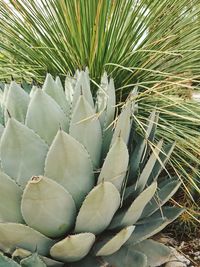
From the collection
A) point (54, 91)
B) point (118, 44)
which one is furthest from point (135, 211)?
point (118, 44)

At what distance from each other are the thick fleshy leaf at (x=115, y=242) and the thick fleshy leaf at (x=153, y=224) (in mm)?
97

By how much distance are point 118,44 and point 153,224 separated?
2.49ft

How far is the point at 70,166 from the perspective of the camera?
1.24 meters

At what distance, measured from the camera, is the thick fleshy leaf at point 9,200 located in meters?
1.22

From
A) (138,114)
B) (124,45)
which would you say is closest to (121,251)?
(138,114)

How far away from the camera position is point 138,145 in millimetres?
1497

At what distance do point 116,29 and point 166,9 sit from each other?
0.25m

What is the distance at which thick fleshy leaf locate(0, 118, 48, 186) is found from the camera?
122cm

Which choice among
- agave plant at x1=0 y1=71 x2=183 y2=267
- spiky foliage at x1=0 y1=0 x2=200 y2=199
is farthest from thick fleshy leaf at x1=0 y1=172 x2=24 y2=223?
spiky foliage at x1=0 y1=0 x2=200 y2=199

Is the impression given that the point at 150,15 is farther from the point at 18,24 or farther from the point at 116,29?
the point at 18,24

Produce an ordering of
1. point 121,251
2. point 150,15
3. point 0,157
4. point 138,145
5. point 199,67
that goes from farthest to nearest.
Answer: point 199,67 < point 150,15 < point 138,145 < point 121,251 < point 0,157

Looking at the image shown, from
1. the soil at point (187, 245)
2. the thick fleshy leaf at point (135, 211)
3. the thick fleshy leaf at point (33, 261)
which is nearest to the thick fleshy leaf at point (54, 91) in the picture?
the thick fleshy leaf at point (135, 211)

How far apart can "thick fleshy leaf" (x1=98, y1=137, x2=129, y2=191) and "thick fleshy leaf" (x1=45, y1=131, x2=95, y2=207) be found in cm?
5

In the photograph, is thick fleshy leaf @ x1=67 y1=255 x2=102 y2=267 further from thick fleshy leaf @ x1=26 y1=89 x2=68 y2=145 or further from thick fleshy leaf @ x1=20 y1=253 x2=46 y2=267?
thick fleshy leaf @ x1=26 y1=89 x2=68 y2=145
